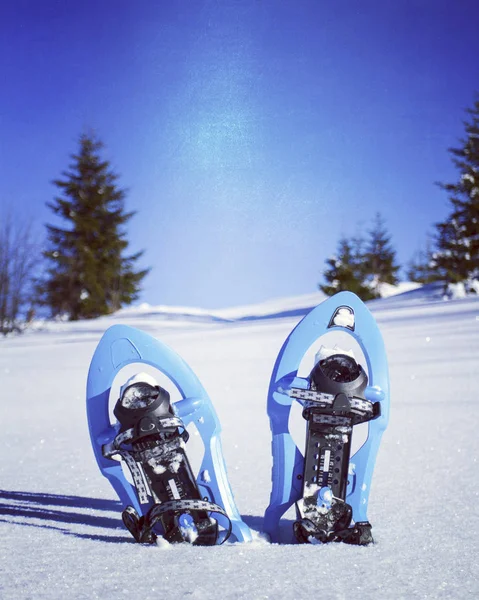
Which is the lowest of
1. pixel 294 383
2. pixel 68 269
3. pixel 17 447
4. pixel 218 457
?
pixel 17 447

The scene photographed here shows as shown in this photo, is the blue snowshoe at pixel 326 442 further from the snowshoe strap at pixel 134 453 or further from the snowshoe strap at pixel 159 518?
the snowshoe strap at pixel 134 453

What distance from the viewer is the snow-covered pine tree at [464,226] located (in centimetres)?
1664

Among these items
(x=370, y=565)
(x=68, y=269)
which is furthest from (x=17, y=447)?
(x=68, y=269)

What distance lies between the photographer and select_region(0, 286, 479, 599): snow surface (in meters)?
1.06

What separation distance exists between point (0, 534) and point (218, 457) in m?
0.61

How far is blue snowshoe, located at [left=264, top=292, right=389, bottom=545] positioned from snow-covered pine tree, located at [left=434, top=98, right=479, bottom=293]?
51.4 feet

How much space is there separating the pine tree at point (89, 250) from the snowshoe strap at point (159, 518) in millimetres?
16165

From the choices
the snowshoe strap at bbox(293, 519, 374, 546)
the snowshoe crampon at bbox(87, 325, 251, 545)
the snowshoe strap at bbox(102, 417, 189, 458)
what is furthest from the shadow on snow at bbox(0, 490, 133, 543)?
the snowshoe strap at bbox(293, 519, 374, 546)

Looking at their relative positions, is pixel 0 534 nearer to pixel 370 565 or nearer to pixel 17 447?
pixel 370 565

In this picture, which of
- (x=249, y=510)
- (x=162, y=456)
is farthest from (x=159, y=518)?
(x=249, y=510)

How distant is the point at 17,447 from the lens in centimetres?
272

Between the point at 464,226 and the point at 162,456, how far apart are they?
1778cm

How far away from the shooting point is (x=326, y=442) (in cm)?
150

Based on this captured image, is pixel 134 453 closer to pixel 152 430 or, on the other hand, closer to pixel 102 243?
pixel 152 430
